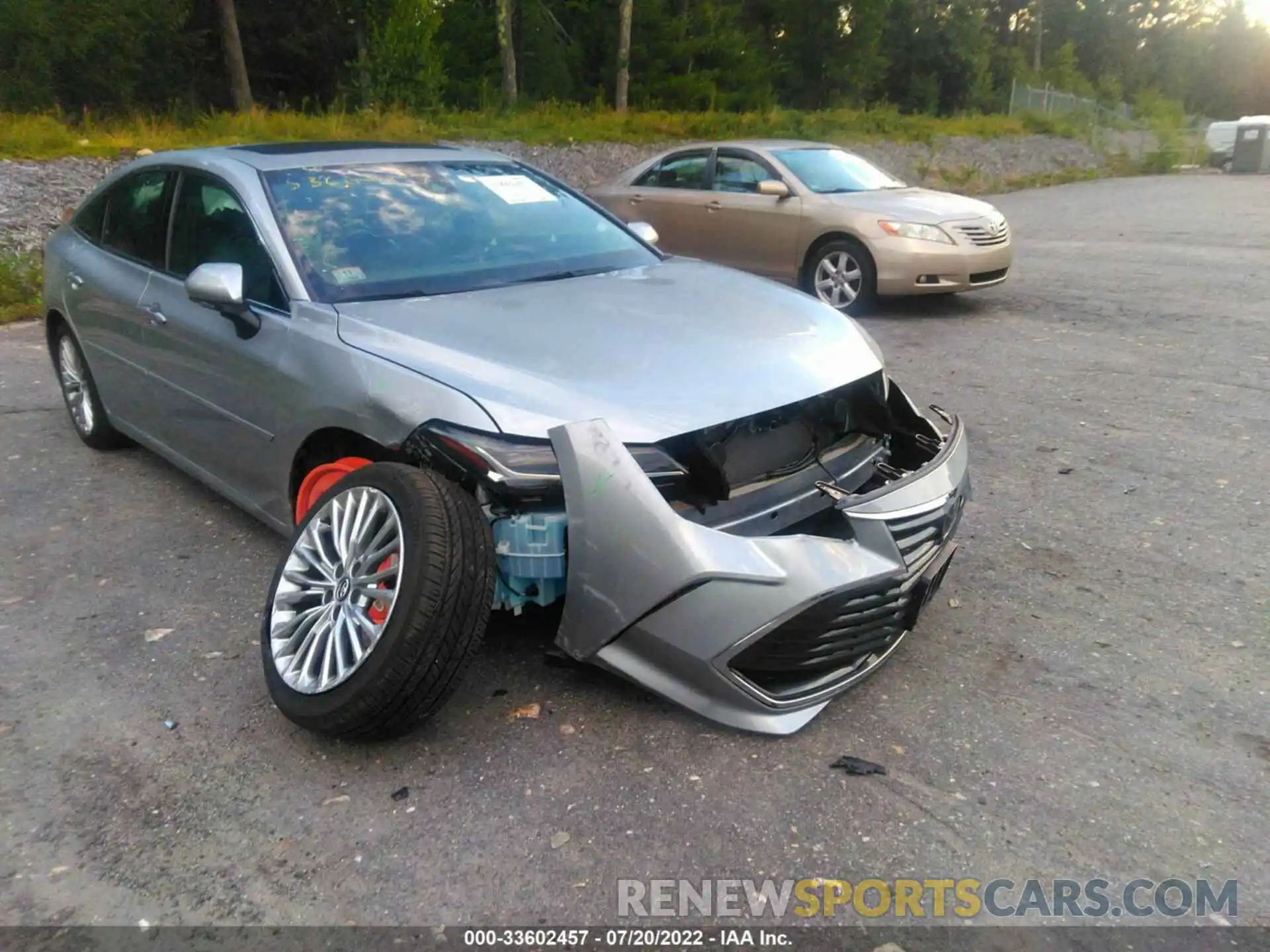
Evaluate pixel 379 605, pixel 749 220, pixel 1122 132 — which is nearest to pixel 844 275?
pixel 749 220

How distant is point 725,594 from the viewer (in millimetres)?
2811

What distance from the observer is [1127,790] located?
2807mm

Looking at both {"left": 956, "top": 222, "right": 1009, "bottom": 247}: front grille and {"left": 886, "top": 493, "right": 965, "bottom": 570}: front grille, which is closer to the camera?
{"left": 886, "top": 493, "right": 965, "bottom": 570}: front grille

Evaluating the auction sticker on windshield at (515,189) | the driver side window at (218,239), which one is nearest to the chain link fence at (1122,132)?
the auction sticker on windshield at (515,189)

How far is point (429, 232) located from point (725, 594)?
2123 millimetres

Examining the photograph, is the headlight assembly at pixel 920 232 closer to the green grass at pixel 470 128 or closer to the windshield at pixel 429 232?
the green grass at pixel 470 128

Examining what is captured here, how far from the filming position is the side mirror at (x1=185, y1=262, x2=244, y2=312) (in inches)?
146

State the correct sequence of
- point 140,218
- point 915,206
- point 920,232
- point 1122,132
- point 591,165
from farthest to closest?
point 1122,132
point 591,165
point 915,206
point 920,232
point 140,218

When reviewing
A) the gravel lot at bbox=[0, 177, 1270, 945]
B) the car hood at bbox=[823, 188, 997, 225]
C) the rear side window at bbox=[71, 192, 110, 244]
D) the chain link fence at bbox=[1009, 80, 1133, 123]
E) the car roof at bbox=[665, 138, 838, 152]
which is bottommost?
the gravel lot at bbox=[0, 177, 1270, 945]

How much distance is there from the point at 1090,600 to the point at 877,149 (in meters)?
23.1

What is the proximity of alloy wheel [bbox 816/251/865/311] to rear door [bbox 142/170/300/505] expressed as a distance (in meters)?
5.98

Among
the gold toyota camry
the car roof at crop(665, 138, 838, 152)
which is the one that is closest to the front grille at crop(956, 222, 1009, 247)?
the gold toyota camry

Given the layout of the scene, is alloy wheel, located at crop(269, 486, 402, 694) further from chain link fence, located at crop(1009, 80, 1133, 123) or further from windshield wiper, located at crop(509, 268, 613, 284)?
chain link fence, located at crop(1009, 80, 1133, 123)

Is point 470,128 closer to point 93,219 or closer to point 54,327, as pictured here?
point 54,327
